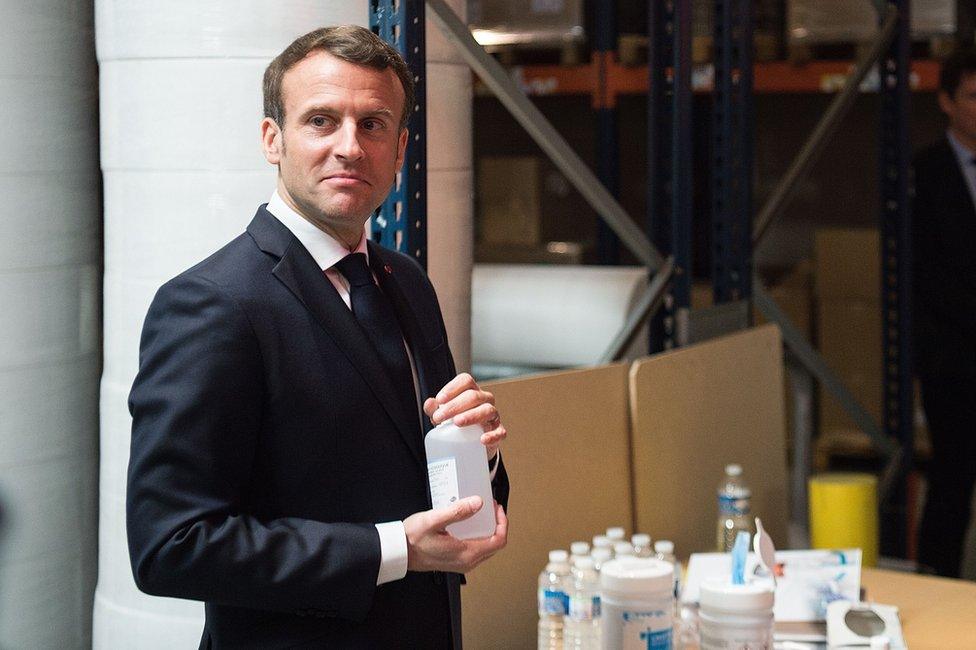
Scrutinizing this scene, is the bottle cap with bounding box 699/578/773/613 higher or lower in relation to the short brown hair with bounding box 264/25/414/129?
lower

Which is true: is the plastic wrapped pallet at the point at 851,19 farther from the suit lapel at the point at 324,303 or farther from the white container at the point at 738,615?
the suit lapel at the point at 324,303

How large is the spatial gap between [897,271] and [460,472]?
139 inches

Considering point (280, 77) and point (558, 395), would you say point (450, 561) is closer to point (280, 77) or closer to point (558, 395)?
point (280, 77)

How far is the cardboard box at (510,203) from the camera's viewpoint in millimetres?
6168

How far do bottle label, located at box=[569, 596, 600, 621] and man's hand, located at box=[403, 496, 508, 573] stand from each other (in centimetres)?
71

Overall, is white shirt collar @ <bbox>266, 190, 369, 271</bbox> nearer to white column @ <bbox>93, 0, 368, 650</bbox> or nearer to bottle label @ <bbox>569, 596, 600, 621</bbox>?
white column @ <bbox>93, 0, 368, 650</bbox>

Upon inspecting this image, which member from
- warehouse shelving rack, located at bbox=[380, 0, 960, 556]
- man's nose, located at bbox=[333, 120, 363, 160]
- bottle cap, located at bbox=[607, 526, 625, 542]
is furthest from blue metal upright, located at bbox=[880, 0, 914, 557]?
man's nose, located at bbox=[333, 120, 363, 160]

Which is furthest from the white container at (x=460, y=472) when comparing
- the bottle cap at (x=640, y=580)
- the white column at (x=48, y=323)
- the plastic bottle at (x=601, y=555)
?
the white column at (x=48, y=323)

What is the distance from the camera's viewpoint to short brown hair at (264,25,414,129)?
62.9 inches

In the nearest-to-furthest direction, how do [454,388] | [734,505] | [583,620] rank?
[454,388]
[583,620]
[734,505]

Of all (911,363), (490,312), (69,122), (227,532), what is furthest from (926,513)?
(227,532)

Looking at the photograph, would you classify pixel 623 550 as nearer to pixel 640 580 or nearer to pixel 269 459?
pixel 640 580

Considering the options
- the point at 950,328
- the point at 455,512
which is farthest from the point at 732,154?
the point at 455,512

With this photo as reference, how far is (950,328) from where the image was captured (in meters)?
4.59
